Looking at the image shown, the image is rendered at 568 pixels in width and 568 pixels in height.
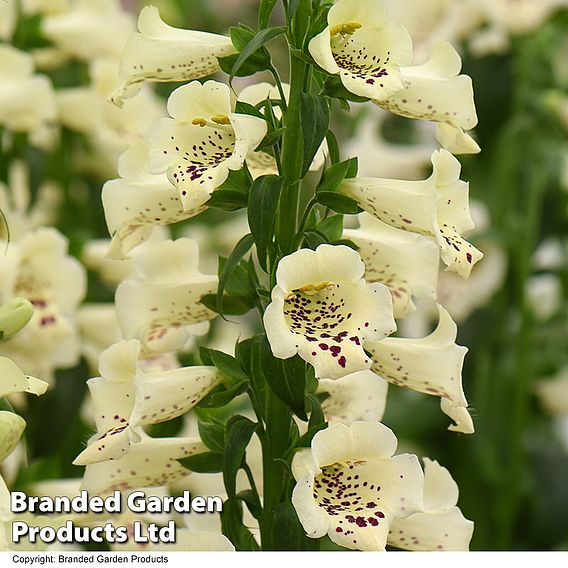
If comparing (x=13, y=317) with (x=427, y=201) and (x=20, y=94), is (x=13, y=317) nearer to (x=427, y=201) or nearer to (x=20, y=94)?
(x=427, y=201)

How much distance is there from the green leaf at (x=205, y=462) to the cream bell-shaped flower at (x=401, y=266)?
131 millimetres

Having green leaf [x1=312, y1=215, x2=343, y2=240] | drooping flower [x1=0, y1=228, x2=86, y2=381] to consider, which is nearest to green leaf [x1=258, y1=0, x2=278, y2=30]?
green leaf [x1=312, y1=215, x2=343, y2=240]

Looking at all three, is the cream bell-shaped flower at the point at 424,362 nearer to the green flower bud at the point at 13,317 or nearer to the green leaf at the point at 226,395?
the green leaf at the point at 226,395

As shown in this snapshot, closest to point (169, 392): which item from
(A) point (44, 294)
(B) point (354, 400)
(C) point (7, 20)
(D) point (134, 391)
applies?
(D) point (134, 391)

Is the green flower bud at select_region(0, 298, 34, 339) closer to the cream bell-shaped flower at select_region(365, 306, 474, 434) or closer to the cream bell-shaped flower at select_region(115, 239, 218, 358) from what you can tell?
the cream bell-shaped flower at select_region(115, 239, 218, 358)

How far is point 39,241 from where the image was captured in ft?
3.33

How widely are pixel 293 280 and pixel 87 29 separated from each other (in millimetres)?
663

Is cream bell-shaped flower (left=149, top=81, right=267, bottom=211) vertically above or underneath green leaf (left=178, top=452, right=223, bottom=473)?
above

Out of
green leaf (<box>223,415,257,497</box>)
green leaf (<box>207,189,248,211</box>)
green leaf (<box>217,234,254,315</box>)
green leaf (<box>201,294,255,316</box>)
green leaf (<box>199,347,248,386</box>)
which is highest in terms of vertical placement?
green leaf (<box>207,189,248,211</box>)

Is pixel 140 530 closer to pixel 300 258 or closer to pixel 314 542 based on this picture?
pixel 314 542

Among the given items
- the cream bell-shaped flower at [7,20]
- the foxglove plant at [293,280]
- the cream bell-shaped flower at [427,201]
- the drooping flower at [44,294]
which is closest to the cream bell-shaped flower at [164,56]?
the foxglove plant at [293,280]

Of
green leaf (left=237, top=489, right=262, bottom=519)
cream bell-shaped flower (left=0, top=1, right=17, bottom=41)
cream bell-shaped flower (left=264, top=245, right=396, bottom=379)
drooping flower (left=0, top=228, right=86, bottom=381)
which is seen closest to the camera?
cream bell-shaped flower (left=264, top=245, right=396, bottom=379)

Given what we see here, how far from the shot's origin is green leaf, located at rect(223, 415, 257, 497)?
64 cm

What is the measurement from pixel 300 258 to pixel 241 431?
0.38ft
